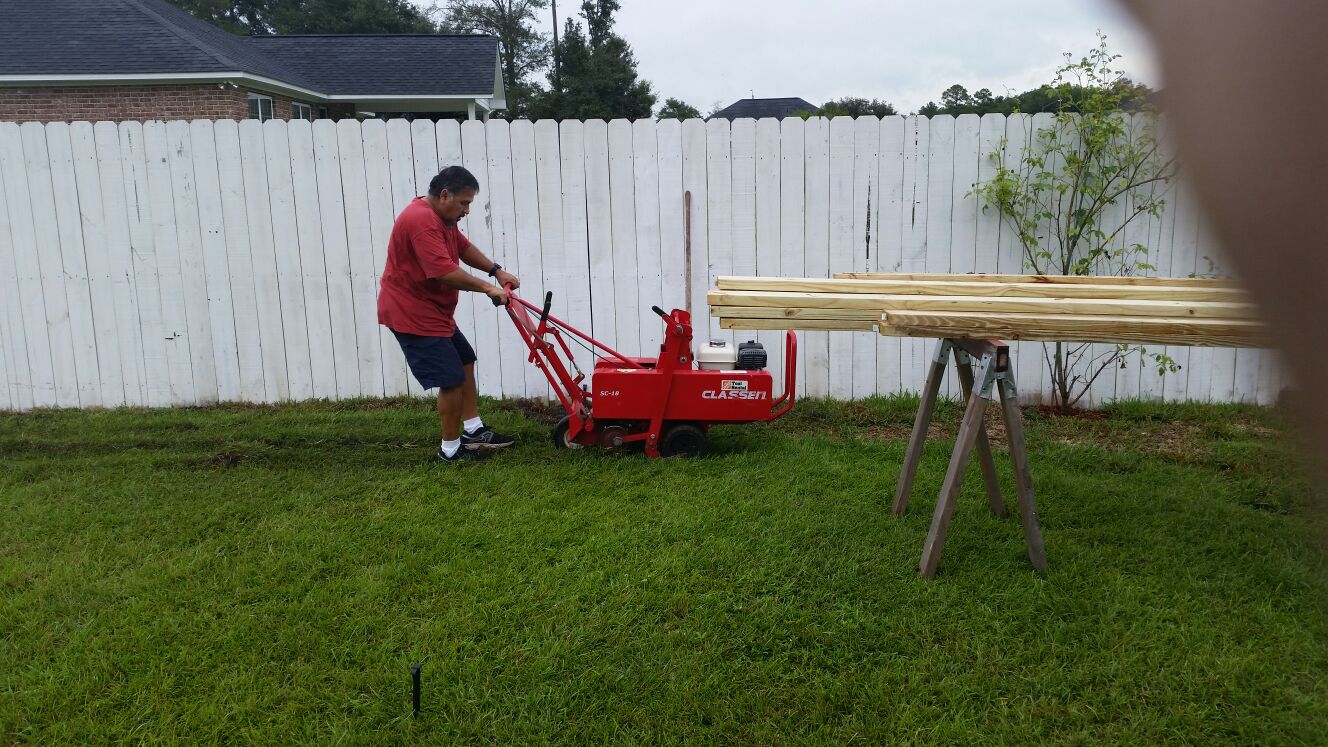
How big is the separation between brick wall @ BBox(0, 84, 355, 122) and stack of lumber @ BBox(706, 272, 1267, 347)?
14.3 meters

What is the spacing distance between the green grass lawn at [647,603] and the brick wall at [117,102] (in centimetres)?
1275

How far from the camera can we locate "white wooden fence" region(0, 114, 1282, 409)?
20.7 ft

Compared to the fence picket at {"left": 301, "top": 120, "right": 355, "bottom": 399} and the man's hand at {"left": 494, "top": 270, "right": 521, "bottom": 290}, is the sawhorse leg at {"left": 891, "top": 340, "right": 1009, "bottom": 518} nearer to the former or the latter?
the man's hand at {"left": 494, "top": 270, "right": 521, "bottom": 290}

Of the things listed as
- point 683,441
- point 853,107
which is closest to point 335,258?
point 683,441

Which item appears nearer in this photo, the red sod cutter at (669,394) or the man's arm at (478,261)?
the red sod cutter at (669,394)

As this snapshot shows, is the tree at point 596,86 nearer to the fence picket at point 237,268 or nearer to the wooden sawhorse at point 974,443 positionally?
the fence picket at point 237,268

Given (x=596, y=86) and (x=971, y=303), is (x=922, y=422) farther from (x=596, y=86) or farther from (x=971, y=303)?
(x=596, y=86)

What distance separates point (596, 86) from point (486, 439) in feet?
108

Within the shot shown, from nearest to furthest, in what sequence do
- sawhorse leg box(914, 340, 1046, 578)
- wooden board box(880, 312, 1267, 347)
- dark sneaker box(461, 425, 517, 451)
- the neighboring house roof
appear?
wooden board box(880, 312, 1267, 347) < sawhorse leg box(914, 340, 1046, 578) < dark sneaker box(461, 425, 517, 451) < the neighboring house roof

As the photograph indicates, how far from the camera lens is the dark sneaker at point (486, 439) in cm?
542

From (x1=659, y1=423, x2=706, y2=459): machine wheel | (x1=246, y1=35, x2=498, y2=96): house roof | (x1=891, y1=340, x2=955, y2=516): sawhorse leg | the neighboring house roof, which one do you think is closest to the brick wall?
(x1=246, y1=35, x2=498, y2=96): house roof

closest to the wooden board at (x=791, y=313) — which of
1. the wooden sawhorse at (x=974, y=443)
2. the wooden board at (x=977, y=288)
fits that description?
the wooden board at (x=977, y=288)

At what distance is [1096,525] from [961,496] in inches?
25.0

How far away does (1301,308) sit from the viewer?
562mm
